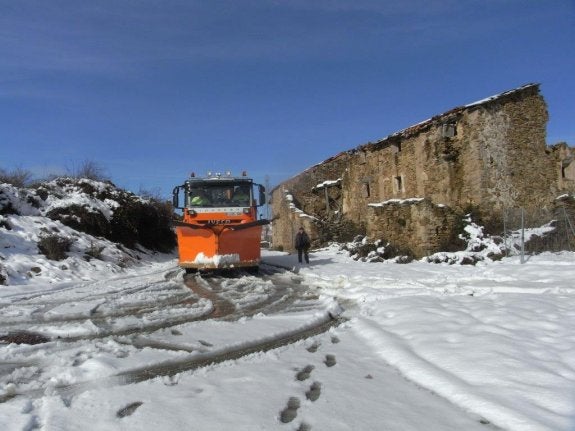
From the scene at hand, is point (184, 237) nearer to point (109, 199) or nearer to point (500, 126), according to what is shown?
point (109, 199)

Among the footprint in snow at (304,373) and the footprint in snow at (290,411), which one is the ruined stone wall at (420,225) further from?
the footprint in snow at (290,411)

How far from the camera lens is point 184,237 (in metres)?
12.1

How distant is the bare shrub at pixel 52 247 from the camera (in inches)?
518

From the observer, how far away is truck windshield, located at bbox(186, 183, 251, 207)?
1314cm

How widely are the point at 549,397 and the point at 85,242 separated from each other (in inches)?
593

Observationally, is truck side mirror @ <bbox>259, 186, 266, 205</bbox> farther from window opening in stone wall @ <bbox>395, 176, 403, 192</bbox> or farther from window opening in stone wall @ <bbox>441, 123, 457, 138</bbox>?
window opening in stone wall @ <bbox>395, 176, 403, 192</bbox>

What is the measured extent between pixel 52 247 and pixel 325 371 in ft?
38.3

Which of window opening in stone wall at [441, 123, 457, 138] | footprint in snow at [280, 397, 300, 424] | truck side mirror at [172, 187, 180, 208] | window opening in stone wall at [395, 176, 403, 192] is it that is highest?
window opening in stone wall at [441, 123, 457, 138]

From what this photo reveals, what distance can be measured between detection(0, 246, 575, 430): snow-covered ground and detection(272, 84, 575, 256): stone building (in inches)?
320

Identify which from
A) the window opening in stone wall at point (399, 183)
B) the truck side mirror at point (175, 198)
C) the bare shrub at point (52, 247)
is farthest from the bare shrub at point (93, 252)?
the window opening in stone wall at point (399, 183)

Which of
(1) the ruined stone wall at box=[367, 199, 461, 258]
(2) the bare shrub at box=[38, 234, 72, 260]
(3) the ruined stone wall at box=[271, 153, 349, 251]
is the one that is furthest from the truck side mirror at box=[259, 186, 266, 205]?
(3) the ruined stone wall at box=[271, 153, 349, 251]

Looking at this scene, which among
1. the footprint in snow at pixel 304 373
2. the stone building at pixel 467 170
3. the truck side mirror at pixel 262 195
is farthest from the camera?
the stone building at pixel 467 170

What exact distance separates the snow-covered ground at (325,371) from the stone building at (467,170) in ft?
26.7

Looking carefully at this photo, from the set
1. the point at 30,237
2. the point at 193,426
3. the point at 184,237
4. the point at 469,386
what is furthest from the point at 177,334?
the point at 30,237
